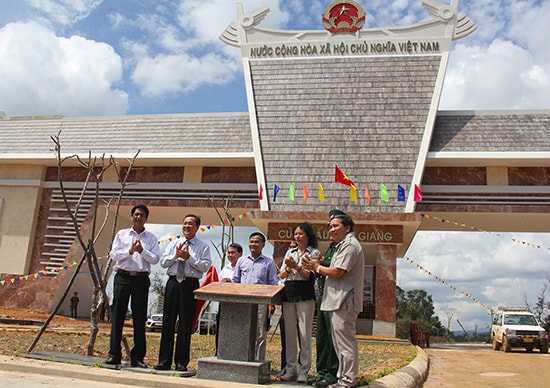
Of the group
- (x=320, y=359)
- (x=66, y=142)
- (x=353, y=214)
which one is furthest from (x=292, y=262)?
(x=66, y=142)

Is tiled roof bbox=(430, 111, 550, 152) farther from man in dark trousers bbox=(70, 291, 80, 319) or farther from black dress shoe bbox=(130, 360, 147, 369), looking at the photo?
man in dark trousers bbox=(70, 291, 80, 319)

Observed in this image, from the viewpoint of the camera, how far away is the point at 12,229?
1711 cm

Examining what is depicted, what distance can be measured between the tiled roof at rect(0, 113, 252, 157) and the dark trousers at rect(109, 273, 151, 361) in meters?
11.1

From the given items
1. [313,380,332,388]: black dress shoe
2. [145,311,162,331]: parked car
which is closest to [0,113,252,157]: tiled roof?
[145,311,162,331]: parked car

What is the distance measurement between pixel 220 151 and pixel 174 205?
96.1 inches

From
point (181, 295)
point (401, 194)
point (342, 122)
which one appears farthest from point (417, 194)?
point (181, 295)

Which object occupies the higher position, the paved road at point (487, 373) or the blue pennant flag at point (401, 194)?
the blue pennant flag at point (401, 194)

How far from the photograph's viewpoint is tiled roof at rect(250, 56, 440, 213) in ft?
48.5

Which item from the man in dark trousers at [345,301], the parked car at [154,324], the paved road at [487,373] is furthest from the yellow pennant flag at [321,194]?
the man in dark trousers at [345,301]

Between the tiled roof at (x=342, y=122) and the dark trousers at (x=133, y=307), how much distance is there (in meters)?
9.79

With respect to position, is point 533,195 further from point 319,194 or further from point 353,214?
point 319,194

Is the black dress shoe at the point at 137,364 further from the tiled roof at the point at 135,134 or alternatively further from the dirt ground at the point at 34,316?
the tiled roof at the point at 135,134

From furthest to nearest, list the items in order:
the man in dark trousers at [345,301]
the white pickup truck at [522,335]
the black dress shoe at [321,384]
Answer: the white pickup truck at [522,335] → the black dress shoe at [321,384] → the man in dark trousers at [345,301]

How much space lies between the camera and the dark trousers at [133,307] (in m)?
5.12
